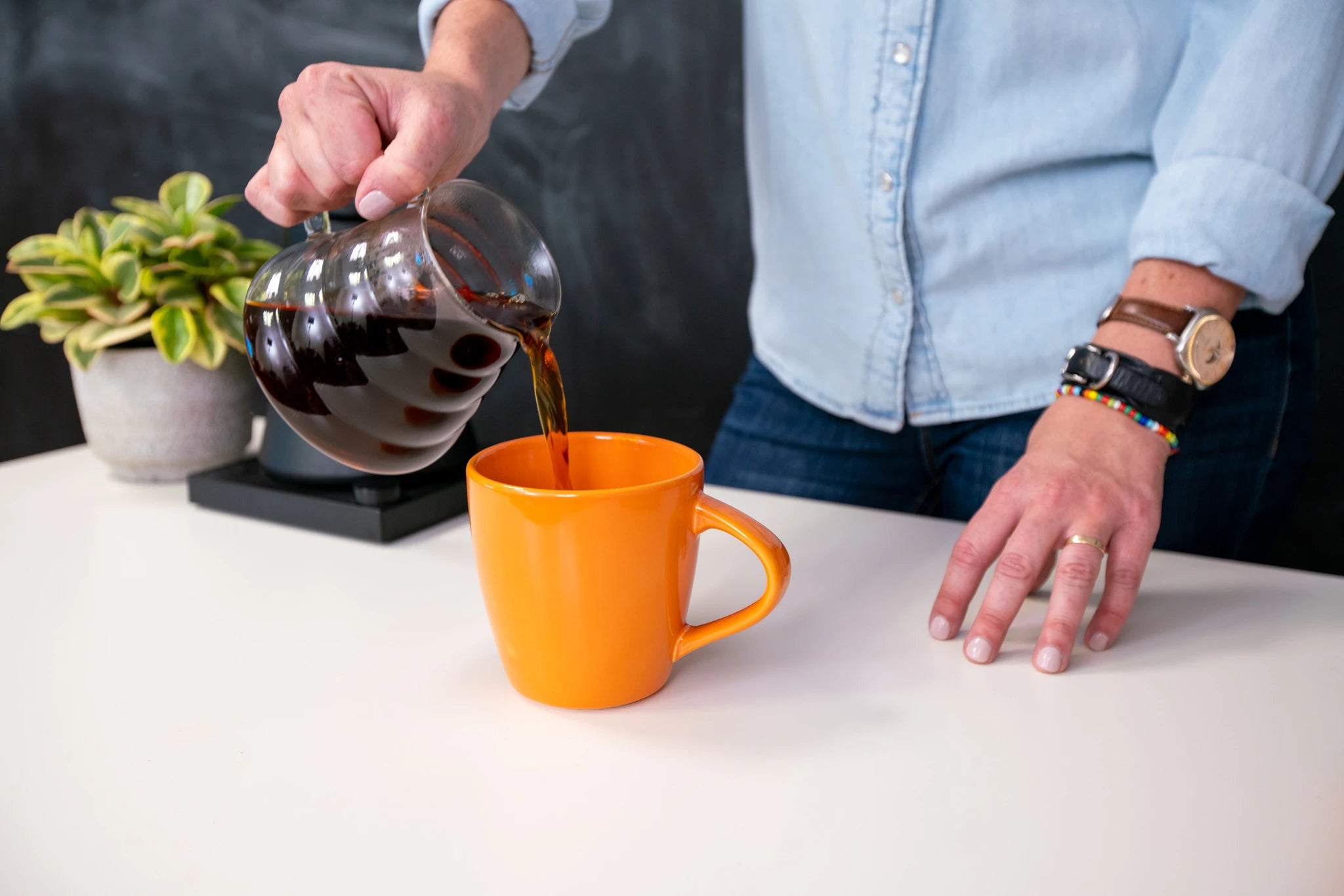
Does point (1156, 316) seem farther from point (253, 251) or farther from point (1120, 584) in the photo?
point (253, 251)

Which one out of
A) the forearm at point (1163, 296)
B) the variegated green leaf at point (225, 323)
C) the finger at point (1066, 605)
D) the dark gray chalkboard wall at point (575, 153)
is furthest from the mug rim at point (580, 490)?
the dark gray chalkboard wall at point (575, 153)

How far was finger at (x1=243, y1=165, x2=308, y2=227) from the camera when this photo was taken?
0.72 metres

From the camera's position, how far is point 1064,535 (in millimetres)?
733

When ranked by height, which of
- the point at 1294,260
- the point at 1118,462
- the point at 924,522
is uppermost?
the point at 1294,260

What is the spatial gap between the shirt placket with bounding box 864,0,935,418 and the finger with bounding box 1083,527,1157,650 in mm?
401

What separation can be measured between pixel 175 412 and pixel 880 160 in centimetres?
77

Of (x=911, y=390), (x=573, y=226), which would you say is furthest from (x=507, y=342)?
(x=573, y=226)

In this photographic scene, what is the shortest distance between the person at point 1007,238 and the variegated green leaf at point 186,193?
0.41 m

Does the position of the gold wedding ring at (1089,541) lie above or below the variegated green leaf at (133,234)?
below

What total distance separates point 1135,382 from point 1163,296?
0.35ft

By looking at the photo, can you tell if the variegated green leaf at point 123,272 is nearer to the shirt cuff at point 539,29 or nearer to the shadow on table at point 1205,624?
the shirt cuff at point 539,29

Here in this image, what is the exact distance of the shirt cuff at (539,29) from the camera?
95cm

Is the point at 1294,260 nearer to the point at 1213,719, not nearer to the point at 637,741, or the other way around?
the point at 1213,719

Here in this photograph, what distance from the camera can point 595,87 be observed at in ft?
5.70
